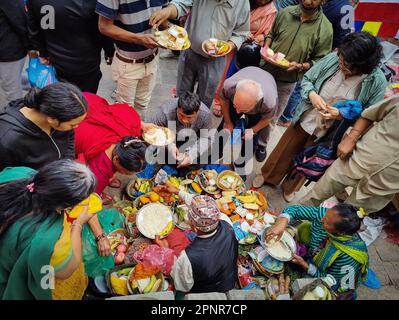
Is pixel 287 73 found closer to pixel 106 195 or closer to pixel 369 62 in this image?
pixel 369 62

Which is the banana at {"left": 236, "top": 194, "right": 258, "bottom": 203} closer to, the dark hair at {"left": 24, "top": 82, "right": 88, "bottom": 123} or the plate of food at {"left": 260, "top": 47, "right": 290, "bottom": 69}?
the plate of food at {"left": 260, "top": 47, "right": 290, "bottom": 69}

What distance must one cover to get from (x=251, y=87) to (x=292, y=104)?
2033mm

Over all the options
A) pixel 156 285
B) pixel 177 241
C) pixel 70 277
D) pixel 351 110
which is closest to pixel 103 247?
pixel 70 277

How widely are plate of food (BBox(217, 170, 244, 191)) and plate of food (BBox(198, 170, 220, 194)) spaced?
0.05 meters

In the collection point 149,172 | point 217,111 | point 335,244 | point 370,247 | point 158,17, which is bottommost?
point 370,247

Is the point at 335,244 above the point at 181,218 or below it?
above

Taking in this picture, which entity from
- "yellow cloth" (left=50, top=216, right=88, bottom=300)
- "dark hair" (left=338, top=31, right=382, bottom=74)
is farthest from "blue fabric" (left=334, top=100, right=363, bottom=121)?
"yellow cloth" (left=50, top=216, right=88, bottom=300)

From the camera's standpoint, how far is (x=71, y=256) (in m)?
1.83

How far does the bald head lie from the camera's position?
10.6 ft

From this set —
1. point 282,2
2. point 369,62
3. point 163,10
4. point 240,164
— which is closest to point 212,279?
point 240,164

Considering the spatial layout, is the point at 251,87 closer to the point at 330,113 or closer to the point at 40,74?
the point at 330,113

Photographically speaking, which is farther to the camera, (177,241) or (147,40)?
(147,40)

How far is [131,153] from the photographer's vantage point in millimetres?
2547

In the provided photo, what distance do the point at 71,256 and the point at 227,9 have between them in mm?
3075
